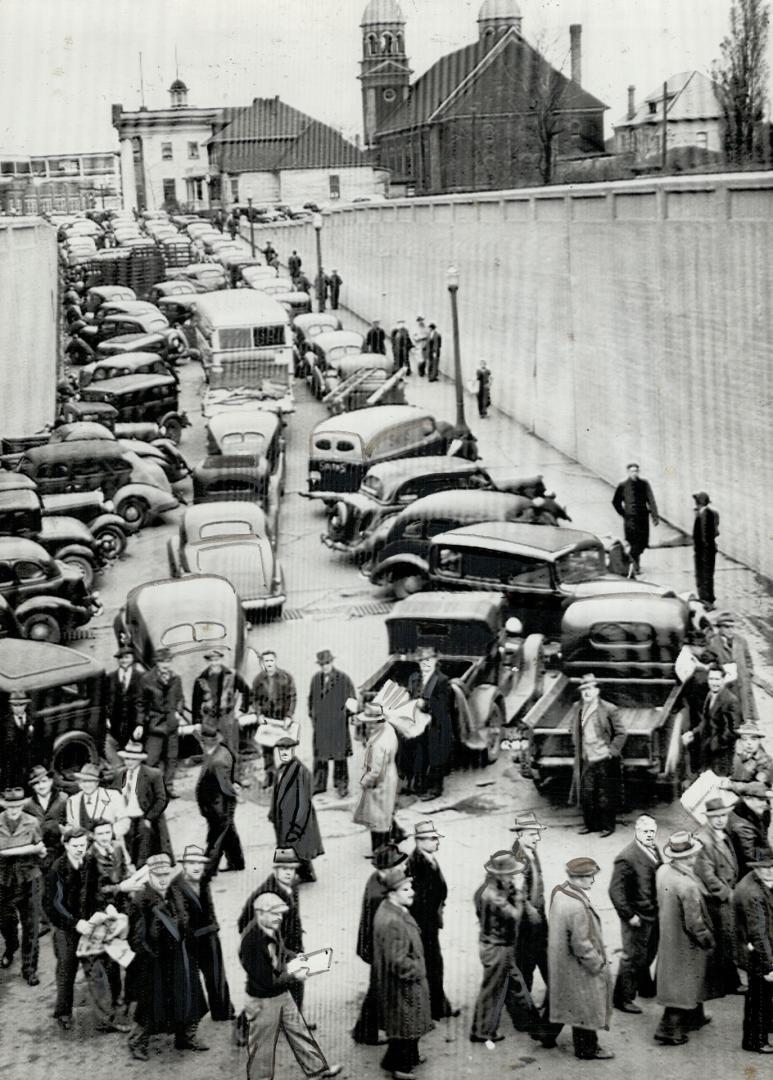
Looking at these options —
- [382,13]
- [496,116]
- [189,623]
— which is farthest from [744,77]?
[382,13]

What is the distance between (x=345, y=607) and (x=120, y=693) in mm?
6225

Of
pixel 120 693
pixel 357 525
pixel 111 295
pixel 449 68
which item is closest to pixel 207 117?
pixel 449 68

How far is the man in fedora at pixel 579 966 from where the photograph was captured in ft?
28.4

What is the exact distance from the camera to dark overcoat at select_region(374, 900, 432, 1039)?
846cm

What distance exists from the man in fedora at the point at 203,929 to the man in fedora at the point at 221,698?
3.63m

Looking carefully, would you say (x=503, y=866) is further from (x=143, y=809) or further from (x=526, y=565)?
(x=526, y=565)

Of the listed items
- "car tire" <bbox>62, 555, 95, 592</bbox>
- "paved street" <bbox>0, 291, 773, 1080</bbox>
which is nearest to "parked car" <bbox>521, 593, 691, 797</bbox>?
"paved street" <bbox>0, 291, 773, 1080</bbox>

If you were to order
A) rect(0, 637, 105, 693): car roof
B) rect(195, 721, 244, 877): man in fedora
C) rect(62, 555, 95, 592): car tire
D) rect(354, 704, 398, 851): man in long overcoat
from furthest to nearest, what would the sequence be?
rect(62, 555, 95, 592): car tire
rect(0, 637, 105, 693): car roof
rect(354, 704, 398, 851): man in long overcoat
rect(195, 721, 244, 877): man in fedora

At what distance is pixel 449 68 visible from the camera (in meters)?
87.8

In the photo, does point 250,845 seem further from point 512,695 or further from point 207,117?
point 207,117

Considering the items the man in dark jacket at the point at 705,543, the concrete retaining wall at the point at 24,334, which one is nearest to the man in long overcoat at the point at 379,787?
the man in dark jacket at the point at 705,543

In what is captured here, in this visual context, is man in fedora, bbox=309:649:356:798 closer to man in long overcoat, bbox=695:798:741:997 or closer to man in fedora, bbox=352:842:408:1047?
man in fedora, bbox=352:842:408:1047

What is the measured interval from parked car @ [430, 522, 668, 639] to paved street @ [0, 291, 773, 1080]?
1.32 m

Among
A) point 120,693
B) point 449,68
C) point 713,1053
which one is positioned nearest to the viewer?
point 713,1053
